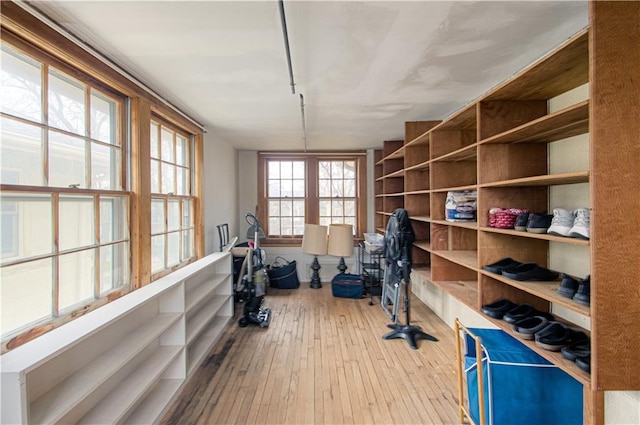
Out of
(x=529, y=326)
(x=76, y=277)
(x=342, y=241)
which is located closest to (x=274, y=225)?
(x=342, y=241)

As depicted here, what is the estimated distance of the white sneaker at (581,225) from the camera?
4.62 feet

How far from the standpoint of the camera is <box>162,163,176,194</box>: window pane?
3.02m

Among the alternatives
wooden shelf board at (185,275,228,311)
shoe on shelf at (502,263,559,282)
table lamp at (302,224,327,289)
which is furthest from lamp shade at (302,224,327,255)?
shoe on shelf at (502,263,559,282)

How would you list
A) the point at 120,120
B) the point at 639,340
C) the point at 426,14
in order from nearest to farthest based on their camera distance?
the point at 639,340 < the point at 426,14 < the point at 120,120

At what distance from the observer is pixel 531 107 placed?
7.00ft

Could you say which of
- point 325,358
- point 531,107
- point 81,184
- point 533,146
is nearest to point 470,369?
point 325,358

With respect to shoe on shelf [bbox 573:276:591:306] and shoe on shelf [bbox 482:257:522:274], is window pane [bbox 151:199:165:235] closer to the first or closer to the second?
shoe on shelf [bbox 482:257:522:274]

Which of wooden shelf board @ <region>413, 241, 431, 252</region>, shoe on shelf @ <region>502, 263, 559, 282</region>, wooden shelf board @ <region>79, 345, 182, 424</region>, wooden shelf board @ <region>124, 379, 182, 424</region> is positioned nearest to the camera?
wooden shelf board @ <region>79, 345, 182, 424</region>

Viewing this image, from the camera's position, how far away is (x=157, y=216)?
2.86 m

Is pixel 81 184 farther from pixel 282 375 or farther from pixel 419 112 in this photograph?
pixel 419 112

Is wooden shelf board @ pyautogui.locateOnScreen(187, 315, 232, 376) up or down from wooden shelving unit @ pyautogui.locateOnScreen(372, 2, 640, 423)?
down

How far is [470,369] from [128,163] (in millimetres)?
3010

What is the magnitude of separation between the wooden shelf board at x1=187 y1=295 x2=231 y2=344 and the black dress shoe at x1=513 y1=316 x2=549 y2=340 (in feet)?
8.49

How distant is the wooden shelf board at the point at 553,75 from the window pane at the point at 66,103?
9.34ft
